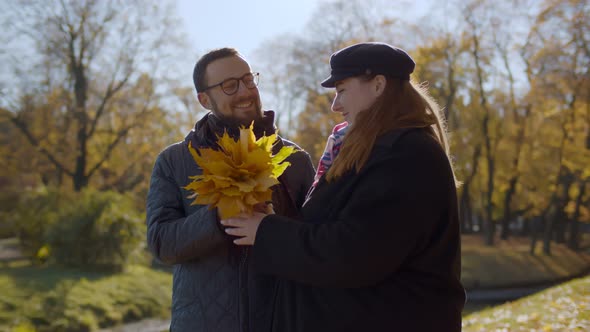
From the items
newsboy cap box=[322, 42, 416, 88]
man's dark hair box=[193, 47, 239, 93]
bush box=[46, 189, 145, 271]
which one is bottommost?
bush box=[46, 189, 145, 271]

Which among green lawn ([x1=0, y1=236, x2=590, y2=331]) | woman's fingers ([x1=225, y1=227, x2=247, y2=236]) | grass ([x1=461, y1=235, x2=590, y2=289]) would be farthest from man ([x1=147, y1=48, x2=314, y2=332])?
grass ([x1=461, y1=235, x2=590, y2=289])

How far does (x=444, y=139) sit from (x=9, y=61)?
23405 mm

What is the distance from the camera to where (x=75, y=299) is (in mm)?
12820

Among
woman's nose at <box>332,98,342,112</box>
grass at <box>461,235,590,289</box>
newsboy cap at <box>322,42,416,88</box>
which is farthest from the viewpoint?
grass at <box>461,235,590,289</box>

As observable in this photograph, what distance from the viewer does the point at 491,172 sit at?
30281 mm

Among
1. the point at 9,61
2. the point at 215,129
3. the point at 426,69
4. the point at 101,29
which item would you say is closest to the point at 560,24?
the point at 426,69

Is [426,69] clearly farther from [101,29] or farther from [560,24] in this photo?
[101,29]

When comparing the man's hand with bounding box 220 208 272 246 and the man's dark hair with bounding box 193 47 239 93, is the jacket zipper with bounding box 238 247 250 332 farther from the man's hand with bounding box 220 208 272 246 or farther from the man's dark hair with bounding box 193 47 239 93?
the man's dark hair with bounding box 193 47 239 93

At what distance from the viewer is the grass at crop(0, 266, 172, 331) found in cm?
1150

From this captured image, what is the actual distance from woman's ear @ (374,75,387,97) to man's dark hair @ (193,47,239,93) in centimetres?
113

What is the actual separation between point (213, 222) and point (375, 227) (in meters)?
0.83

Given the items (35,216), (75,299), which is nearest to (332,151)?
(75,299)

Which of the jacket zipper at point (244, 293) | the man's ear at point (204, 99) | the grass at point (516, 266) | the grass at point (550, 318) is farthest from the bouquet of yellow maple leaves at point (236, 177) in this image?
the grass at point (516, 266)

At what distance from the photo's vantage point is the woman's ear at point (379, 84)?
222 centimetres
